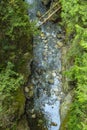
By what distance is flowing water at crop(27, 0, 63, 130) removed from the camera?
9375mm

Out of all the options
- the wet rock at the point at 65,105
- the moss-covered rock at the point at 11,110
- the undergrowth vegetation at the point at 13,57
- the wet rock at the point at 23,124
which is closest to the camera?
the moss-covered rock at the point at 11,110

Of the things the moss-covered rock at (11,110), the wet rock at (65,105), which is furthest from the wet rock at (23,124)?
the wet rock at (65,105)

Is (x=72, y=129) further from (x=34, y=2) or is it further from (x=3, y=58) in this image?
(x=34, y=2)

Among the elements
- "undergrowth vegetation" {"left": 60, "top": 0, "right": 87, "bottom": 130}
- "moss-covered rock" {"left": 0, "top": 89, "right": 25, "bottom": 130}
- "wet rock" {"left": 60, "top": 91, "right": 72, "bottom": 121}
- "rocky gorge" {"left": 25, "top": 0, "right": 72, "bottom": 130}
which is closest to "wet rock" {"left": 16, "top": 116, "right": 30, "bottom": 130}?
"moss-covered rock" {"left": 0, "top": 89, "right": 25, "bottom": 130}

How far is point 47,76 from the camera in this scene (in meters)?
10.3

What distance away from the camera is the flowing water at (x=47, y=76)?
9.38m

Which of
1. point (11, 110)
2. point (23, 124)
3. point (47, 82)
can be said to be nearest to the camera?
point (11, 110)

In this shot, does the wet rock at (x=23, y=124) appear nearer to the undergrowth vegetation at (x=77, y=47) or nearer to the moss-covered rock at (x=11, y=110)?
the moss-covered rock at (x=11, y=110)

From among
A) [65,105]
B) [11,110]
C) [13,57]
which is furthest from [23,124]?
[13,57]

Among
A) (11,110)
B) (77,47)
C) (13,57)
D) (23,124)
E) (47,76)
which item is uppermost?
(77,47)

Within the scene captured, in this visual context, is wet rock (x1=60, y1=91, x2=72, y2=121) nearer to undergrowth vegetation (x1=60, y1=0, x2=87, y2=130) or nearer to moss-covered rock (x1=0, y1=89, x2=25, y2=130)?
undergrowth vegetation (x1=60, y1=0, x2=87, y2=130)

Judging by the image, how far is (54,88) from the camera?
1000 centimetres

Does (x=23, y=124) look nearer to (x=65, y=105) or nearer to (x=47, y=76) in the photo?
(x=65, y=105)

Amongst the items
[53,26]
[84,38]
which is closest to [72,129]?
[84,38]
